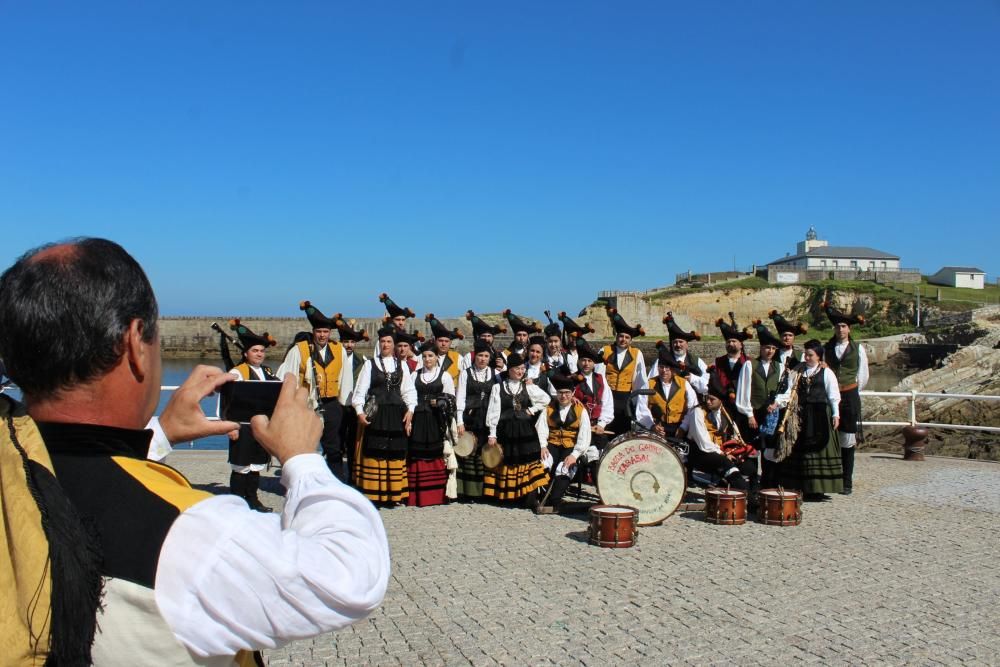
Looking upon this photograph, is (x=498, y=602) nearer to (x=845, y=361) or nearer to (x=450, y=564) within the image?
(x=450, y=564)

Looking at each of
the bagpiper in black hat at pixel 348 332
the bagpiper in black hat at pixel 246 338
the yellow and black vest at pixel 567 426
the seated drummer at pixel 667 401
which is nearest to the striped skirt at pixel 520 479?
the yellow and black vest at pixel 567 426

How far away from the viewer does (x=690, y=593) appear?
5.70 meters

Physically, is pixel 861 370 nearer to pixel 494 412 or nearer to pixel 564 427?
pixel 564 427

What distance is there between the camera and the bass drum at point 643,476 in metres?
7.63

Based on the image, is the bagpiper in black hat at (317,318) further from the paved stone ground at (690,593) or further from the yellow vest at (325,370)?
the paved stone ground at (690,593)

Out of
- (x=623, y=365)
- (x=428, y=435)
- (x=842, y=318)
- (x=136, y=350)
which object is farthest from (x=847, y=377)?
(x=136, y=350)

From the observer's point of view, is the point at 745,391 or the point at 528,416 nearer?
the point at 528,416

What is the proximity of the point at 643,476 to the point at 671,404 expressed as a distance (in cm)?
204

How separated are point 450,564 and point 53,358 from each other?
17.6 feet

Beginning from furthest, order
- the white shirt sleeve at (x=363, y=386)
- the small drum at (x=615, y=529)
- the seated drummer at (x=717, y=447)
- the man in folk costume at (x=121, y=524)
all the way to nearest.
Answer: the white shirt sleeve at (x=363, y=386) < the seated drummer at (x=717, y=447) < the small drum at (x=615, y=529) < the man in folk costume at (x=121, y=524)

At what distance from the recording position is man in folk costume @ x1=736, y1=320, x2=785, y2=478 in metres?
9.82

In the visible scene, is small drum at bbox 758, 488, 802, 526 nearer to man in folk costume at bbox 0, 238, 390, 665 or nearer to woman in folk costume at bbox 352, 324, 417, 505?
woman in folk costume at bbox 352, 324, 417, 505

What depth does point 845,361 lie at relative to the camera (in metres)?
9.79

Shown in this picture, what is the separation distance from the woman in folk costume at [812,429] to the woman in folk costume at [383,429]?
4.17 m
